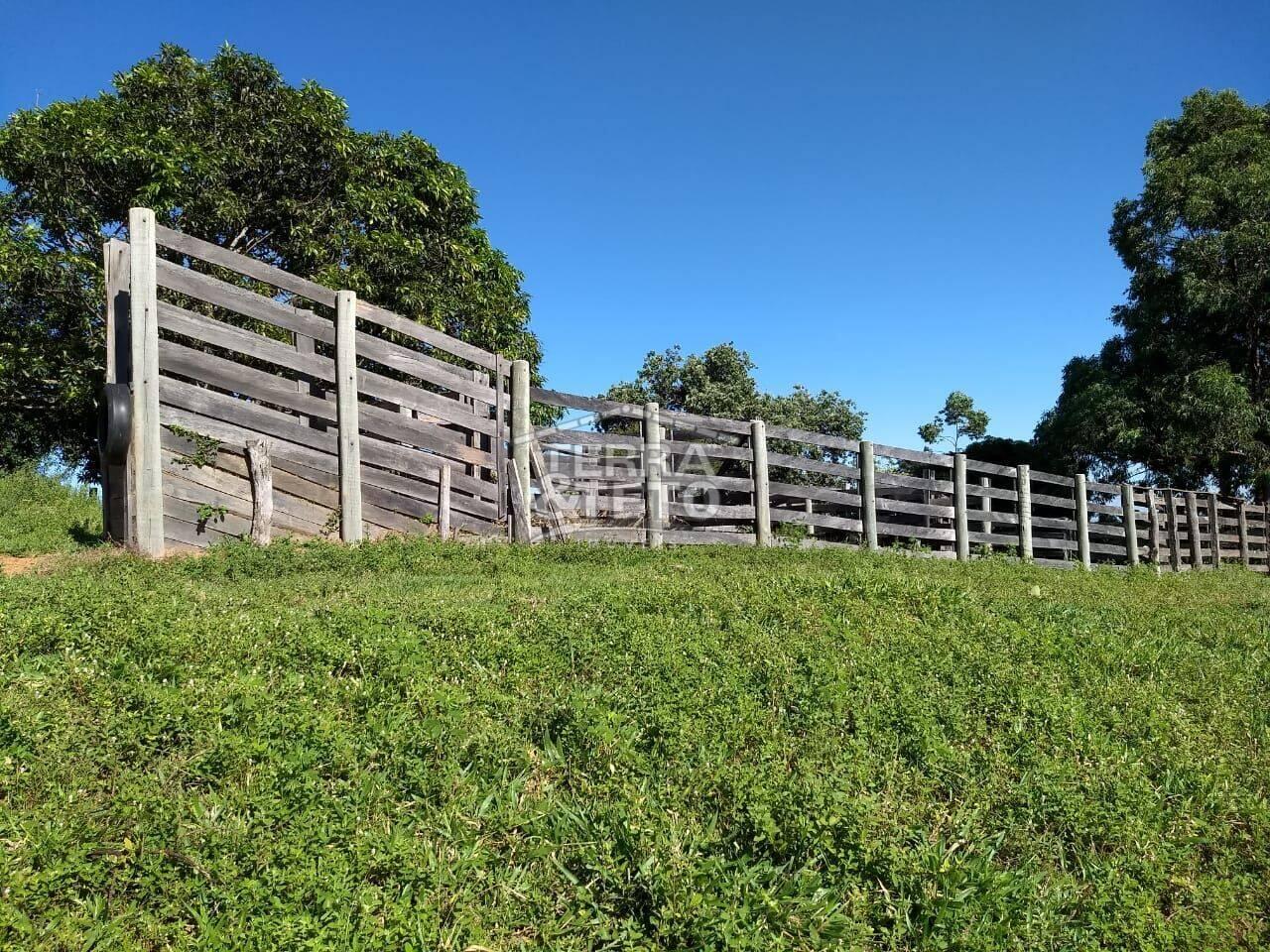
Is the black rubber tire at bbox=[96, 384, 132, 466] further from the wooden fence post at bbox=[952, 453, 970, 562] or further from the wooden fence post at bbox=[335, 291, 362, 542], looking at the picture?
the wooden fence post at bbox=[952, 453, 970, 562]

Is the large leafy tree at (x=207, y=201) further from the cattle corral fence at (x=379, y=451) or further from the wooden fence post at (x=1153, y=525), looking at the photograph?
the wooden fence post at (x=1153, y=525)

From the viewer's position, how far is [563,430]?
1073cm

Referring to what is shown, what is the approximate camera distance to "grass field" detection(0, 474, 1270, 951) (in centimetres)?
262

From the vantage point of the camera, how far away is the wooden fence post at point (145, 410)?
7.50 metres

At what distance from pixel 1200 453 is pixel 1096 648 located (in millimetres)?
20629

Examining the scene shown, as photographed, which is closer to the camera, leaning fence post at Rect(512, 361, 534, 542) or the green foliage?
the green foliage

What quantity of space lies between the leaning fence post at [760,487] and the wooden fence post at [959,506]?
398cm

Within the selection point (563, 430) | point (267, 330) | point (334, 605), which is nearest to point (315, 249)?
point (267, 330)

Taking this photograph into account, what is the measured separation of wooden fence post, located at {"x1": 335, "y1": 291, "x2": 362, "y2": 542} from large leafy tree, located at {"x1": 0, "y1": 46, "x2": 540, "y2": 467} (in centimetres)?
669

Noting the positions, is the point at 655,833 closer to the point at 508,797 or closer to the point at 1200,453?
the point at 508,797

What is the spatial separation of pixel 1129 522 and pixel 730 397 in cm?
1464

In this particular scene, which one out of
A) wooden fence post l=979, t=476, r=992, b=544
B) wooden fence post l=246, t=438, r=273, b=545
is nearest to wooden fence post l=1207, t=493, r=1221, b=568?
wooden fence post l=979, t=476, r=992, b=544

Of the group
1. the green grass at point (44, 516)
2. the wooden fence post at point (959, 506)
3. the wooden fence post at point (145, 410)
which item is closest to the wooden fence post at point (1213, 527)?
the wooden fence post at point (959, 506)

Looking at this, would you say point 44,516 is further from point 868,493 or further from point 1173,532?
point 1173,532
